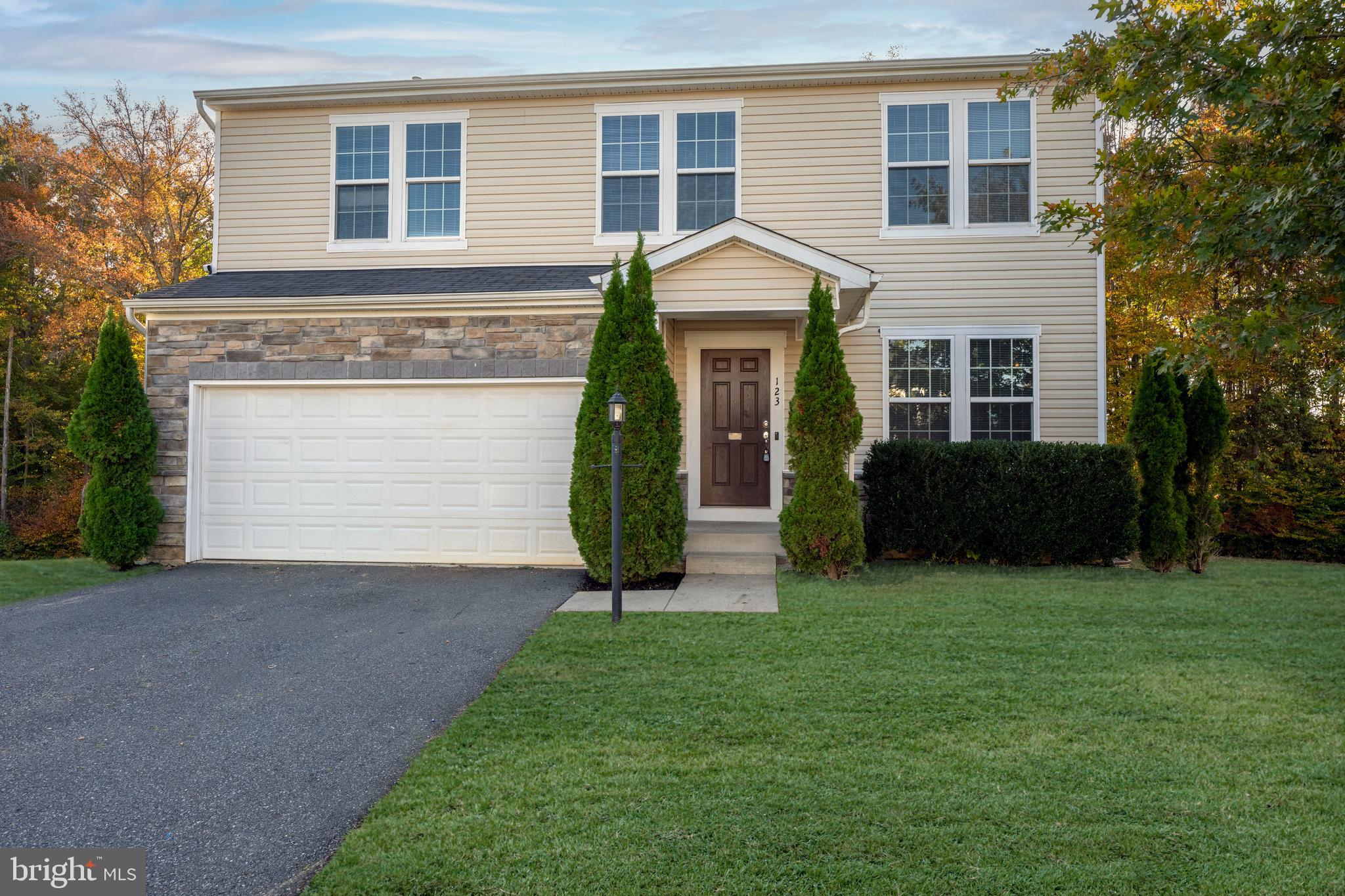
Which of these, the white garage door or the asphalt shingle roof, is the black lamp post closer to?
the white garage door

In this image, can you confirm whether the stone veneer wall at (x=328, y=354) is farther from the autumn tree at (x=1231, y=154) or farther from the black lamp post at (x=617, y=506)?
the autumn tree at (x=1231, y=154)

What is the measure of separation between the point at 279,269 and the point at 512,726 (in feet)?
28.7

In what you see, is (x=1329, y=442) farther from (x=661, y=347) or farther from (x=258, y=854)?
(x=258, y=854)

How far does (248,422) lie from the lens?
347 inches

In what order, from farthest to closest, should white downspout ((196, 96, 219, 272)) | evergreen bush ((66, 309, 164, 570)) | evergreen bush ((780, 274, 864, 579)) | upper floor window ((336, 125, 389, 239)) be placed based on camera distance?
white downspout ((196, 96, 219, 272)) < upper floor window ((336, 125, 389, 239)) < evergreen bush ((66, 309, 164, 570)) < evergreen bush ((780, 274, 864, 579))

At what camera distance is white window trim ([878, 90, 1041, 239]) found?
9.55m

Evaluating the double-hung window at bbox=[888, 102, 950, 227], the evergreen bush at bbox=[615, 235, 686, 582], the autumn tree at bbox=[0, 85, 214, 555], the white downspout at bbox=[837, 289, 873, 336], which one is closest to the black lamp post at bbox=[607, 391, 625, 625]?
the evergreen bush at bbox=[615, 235, 686, 582]

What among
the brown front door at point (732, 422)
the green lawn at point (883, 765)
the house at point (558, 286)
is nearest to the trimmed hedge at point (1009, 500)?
the house at point (558, 286)

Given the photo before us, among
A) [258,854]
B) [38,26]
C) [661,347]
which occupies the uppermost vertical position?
[38,26]

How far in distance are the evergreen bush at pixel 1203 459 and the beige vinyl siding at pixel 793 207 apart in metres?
1.16

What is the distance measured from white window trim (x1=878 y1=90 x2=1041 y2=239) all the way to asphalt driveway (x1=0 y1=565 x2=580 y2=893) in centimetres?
591

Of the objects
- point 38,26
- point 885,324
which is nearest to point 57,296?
point 38,26

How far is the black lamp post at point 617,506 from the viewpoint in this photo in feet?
19.7

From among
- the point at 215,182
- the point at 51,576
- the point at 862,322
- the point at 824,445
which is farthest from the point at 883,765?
the point at 215,182
